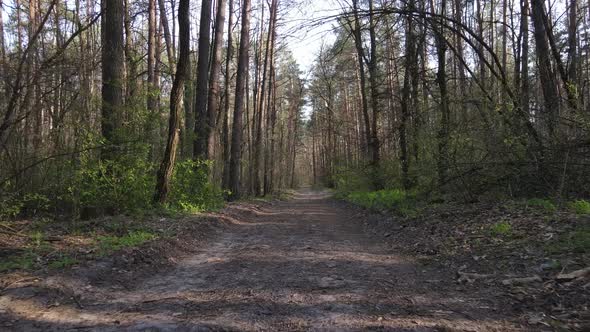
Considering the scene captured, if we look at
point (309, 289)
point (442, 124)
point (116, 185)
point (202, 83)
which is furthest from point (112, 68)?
point (442, 124)

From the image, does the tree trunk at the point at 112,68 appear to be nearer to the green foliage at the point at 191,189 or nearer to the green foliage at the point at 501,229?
the green foliage at the point at 191,189

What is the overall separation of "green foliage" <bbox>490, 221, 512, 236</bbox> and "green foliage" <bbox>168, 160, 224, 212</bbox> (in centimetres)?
752

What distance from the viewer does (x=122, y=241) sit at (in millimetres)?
6492

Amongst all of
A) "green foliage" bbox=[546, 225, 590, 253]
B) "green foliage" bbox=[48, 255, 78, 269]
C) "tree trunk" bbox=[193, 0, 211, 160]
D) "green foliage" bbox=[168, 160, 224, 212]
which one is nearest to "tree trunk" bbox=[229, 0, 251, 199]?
"tree trunk" bbox=[193, 0, 211, 160]

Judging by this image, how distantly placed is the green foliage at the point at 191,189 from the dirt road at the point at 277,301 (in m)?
5.20

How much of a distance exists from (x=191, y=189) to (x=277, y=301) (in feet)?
28.6

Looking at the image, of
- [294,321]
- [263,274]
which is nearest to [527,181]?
[263,274]

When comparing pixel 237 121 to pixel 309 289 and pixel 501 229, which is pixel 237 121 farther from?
pixel 309 289

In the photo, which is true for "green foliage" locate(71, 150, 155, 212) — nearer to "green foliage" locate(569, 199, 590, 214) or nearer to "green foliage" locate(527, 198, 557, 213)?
"green foliage" locate(527, 198, 557, 213)

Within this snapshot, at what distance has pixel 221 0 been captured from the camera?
16.8 metres

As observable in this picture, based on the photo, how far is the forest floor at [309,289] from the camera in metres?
3.59

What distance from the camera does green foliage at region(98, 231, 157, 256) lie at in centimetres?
597

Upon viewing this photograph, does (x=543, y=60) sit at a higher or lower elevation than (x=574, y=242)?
higher

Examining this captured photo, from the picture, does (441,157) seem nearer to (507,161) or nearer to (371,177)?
(507,161)
